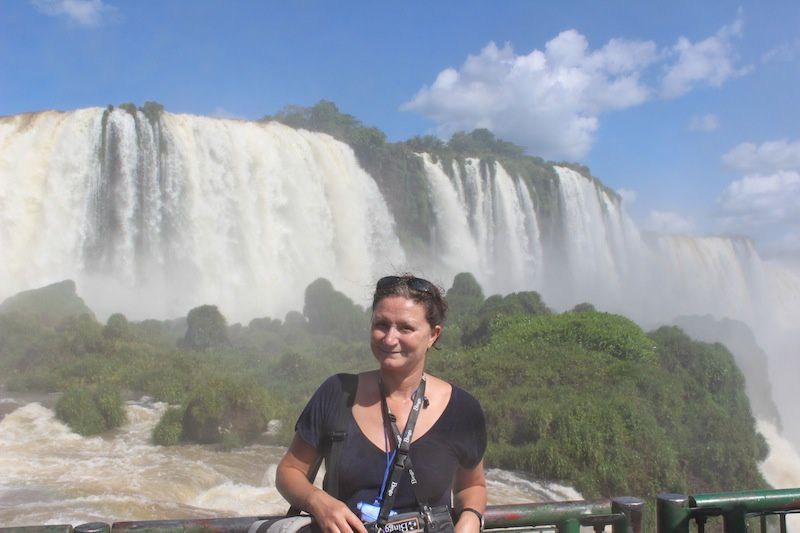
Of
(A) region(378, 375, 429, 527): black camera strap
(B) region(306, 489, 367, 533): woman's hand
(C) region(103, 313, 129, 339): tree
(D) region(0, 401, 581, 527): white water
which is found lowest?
(D) region(0, 401, 581, 527): white water

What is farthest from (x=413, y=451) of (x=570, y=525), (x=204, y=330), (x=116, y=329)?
(x=204, y=330)

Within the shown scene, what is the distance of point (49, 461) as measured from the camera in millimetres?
9156

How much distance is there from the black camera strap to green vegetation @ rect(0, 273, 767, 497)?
8.02 metres

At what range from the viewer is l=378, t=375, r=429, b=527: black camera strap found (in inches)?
80.7

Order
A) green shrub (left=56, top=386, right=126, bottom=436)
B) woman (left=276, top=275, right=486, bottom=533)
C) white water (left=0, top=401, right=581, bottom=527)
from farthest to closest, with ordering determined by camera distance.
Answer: green shrub (left=56, top=386, right=126, bottom=436), white water (left=0, top=401, right=581, bottom=527), woman (left=276, top=275, right=486, bottom=533)

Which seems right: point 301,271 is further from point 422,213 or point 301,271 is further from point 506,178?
point 506,178

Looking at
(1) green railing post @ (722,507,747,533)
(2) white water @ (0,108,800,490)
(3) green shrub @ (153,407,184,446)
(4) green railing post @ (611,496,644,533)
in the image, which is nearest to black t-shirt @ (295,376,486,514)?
(4) green railing post @ (611,496,644,533)

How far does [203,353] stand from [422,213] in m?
17.4

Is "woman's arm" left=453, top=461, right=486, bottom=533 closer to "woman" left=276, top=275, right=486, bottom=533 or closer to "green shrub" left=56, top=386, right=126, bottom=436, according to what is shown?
"woman" left=276, top=275, right=486, bottom=533

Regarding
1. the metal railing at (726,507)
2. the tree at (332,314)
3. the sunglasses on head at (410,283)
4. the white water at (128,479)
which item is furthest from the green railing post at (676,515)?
the tree at (332,314)

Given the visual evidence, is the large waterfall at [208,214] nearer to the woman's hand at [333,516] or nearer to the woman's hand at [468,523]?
the woman's hand at [468,523]

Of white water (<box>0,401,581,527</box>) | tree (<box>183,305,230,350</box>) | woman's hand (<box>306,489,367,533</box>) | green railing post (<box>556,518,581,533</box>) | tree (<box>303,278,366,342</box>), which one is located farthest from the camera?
tree (<box>303,278,366,342</box>)

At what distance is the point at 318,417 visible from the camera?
7.14 feet

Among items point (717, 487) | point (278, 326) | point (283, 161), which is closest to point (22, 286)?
point (278, 326)
